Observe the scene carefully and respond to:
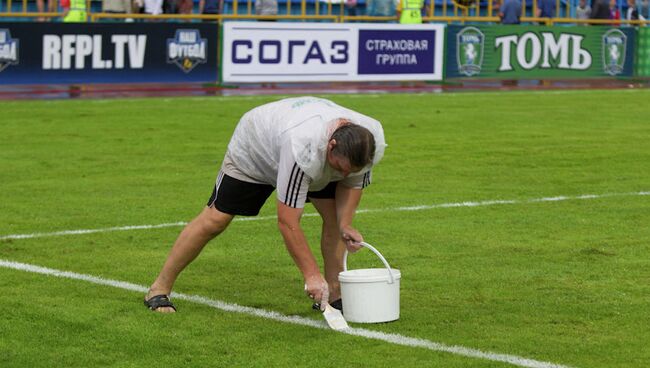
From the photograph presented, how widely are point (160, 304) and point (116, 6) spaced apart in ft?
66.9

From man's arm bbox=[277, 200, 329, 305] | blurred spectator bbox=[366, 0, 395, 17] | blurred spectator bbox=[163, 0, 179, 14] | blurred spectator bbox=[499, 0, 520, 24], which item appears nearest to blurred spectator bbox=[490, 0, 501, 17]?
blurred spectator bbox=[499, 0, 520, 24]

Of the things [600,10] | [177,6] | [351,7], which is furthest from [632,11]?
[177,6]

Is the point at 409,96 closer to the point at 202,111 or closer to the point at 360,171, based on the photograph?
the point at 202,111

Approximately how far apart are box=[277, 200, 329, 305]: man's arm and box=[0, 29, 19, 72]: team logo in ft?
56.8

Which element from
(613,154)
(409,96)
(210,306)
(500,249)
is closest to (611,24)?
(409,96)

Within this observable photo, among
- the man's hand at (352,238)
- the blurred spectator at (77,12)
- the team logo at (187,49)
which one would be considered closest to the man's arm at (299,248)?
the man's hand at (352,238)

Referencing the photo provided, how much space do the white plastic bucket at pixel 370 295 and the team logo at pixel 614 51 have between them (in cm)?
2463

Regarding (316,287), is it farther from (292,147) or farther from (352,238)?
(292,147)

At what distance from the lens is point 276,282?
8.84m

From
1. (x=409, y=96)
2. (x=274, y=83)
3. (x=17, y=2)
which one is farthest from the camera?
(x=17, y=2)

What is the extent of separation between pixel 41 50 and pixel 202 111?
13.7 ft

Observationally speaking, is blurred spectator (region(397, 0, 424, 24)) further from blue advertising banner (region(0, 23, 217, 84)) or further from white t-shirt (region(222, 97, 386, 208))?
white t-shirt (region(222, 97, 386, 208))

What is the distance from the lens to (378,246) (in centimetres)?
1019

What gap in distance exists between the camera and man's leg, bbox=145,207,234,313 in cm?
774
